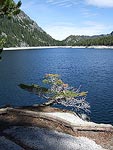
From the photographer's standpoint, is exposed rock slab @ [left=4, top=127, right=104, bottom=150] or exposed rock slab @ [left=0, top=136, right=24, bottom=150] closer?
exposed rock slab @ [left=0, top=136, right=24, bottom=150]

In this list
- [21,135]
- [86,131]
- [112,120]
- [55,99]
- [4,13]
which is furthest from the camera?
[112,120]

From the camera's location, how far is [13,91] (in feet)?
276

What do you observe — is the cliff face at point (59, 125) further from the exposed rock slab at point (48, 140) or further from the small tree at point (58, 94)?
the small tree at point (58, 94)

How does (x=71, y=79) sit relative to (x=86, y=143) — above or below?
below

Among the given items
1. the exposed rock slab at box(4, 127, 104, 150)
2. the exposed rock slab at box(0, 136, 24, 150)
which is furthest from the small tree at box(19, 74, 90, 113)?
the exposed rock slab at box(0, 136, 24, 150)

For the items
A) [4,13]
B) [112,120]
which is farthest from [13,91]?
[4,13]

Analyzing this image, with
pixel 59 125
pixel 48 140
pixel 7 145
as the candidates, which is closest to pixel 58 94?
pixel 59 125

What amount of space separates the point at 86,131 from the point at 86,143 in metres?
3.03

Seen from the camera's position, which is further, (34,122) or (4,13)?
(4,13)

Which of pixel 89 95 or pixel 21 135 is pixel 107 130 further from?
pixel 89 95

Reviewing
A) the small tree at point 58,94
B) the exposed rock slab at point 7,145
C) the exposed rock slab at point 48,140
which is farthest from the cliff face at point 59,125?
the small tree at point 58,94

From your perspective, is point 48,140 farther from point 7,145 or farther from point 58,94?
point 58,94

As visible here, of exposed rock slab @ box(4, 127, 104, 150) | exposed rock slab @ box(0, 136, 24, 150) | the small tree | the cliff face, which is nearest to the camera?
exposed rock slab @ box(0, 136, 24, 150)

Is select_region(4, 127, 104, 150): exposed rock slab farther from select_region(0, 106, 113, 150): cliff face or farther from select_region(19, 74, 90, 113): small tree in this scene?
select_region(19, 74, 90, 113): small tree
